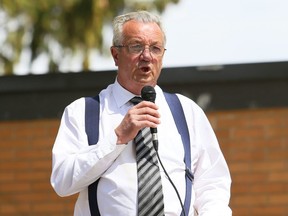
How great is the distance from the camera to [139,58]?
14.0 ft

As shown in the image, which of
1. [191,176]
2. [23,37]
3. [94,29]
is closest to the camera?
[191,176]

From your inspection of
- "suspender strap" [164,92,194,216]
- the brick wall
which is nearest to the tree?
the brick wall

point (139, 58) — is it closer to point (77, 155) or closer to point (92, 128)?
point (92, 128)

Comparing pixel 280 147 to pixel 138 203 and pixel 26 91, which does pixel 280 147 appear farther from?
pixel 138 203

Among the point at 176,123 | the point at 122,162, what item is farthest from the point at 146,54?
the point at 122,162

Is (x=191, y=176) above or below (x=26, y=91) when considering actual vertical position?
below

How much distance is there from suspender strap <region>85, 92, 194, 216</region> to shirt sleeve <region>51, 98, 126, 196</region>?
28mm

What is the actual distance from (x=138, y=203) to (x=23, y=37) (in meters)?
16.5

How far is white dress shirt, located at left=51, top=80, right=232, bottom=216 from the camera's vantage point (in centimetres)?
414

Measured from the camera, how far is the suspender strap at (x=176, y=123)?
166 inches

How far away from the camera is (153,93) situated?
4.10 metres

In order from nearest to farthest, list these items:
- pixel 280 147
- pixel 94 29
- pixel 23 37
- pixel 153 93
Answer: pixel 153 93, pixel 280 147, pixel 94 29, pixel 23 37

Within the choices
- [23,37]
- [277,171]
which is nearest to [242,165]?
[277,171]

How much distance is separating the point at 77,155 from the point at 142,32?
60cm
